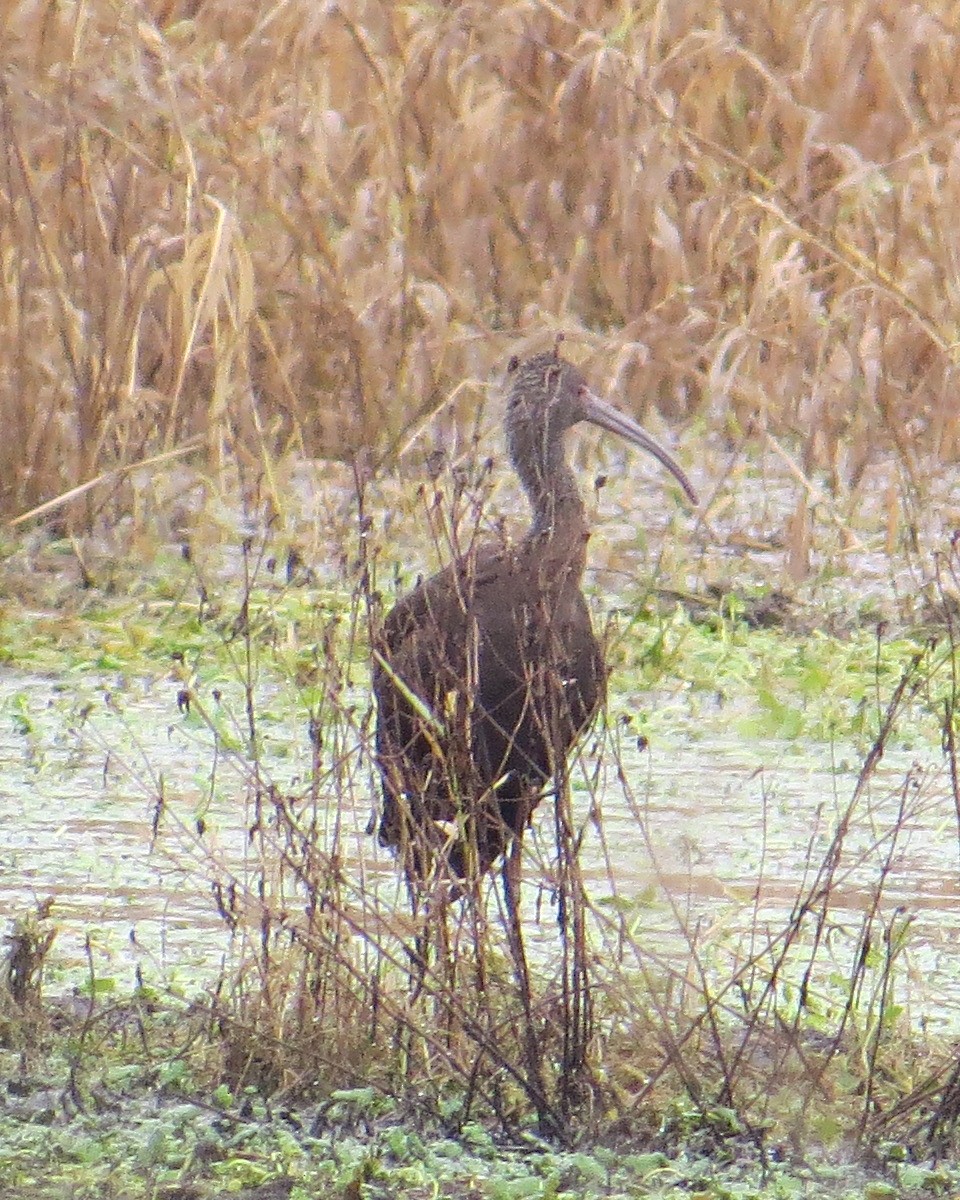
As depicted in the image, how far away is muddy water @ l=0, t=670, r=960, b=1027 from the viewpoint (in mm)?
4539

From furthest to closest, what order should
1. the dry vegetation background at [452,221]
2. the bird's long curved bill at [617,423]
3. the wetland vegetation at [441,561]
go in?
the dry vegetation background at [452,221], the bird's long curved bill at [617,423], the wetland vegetation at [441,561]

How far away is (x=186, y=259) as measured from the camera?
743 cm

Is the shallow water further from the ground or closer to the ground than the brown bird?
closer to the ground

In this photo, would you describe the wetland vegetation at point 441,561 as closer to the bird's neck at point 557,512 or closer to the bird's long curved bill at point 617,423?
the bird's neck at point 557,512

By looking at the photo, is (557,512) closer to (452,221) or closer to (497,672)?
(497,672)

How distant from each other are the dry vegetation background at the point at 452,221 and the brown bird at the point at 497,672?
1782 millimetres

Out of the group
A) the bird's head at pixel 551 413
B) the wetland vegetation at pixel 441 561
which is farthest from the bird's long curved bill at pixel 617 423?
the wetland vegetation at pixel 441 561

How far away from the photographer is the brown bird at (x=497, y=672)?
12.4 ft

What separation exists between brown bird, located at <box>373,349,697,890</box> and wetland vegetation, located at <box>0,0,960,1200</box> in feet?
0.33

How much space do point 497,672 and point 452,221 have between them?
16.4ft

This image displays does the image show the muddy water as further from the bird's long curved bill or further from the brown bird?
the bird's long curved bill

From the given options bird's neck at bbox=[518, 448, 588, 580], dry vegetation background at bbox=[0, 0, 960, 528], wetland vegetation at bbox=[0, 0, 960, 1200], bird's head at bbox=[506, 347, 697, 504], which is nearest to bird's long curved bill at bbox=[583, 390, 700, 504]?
bird's head at bbox=[506, 347, 697, 504]

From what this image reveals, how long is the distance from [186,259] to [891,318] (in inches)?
103

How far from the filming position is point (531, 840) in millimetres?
5137
